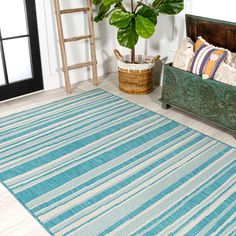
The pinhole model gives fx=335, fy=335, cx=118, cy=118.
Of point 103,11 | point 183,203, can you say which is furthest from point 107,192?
point 103,11

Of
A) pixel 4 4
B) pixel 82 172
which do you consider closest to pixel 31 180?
pixel 82 172

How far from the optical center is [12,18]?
10.4ft

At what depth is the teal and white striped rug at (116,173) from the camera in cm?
191

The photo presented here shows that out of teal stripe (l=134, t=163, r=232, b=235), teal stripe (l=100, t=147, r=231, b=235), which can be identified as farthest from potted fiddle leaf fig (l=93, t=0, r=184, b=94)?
teal stripe (l=134, t=163, r=232, b=235)

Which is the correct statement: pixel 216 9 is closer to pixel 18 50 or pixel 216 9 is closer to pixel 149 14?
pixel 149 14

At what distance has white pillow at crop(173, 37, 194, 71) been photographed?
2897 millimetres

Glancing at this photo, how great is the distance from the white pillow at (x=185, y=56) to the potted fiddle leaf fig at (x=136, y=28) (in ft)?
1.01

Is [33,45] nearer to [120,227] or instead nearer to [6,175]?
[6,175]

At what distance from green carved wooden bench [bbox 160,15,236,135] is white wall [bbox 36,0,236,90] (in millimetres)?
160

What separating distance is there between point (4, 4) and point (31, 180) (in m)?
1.76

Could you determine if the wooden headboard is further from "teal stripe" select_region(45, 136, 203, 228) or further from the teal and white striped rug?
"teal stripe" select_region(45, 136, 203, 228)

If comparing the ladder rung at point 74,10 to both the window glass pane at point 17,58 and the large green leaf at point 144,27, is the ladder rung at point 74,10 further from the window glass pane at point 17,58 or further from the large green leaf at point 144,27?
the large green leaf at point 144,27

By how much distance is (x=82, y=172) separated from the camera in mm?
2314

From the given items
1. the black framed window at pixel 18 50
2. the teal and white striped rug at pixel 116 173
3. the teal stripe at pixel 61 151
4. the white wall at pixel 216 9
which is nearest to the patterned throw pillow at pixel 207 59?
the white wall at pixel 216 9
